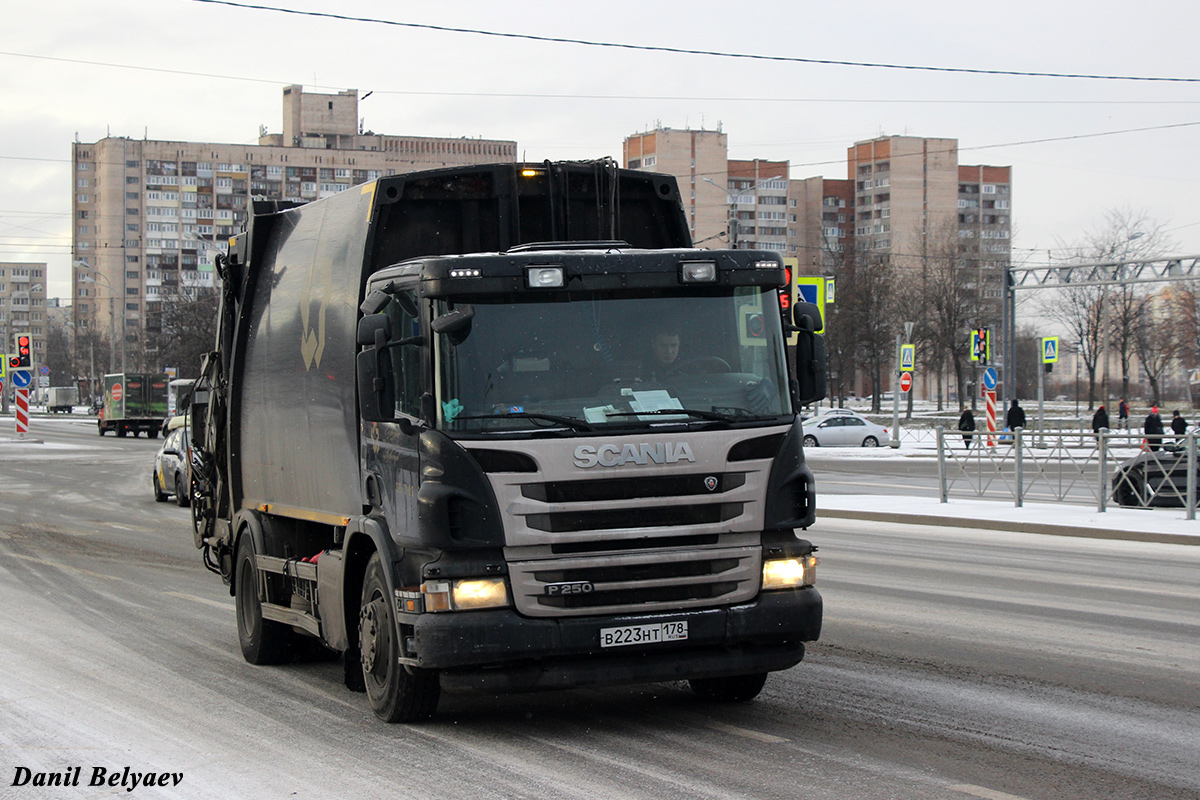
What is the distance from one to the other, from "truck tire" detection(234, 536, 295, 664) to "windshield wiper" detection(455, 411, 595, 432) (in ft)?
10.4

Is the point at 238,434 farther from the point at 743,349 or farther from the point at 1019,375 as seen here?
the point at 1019,375

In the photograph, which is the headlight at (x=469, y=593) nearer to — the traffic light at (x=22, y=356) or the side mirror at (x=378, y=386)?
the side mirror at (x=378, y=386)

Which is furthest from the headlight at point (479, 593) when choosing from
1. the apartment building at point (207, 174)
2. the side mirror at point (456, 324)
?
the apartment building at point (207, 174)

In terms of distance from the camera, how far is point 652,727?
6773 millimetres

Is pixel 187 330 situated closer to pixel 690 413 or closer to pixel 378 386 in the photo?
pixel 378 386

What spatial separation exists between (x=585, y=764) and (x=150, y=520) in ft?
55.1

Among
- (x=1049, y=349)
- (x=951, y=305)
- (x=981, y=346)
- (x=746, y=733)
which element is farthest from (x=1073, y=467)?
(x=951, y=305)

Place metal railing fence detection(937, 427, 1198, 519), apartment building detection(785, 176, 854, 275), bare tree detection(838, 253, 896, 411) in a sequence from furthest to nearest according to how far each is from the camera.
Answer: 1. apartment building detection(785, 176, 854, 275)
2. bare tree detection(838, 253, 896, 411)
3. metal railing fence detection(937, 427, 1198, 519)

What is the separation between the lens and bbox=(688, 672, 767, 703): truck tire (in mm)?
A: 7242

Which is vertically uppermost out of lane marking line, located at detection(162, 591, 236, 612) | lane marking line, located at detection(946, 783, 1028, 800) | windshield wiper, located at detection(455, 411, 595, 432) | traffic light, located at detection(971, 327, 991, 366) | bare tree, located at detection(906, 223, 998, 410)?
bare tree, located at detection(906, 223, 998, 410)

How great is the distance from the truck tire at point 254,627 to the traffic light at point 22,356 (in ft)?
138

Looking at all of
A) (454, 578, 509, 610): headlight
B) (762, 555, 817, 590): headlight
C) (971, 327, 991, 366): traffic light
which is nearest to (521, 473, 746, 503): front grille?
(454, 578, 509, 610): headlight

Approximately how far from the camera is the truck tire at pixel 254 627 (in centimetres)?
883

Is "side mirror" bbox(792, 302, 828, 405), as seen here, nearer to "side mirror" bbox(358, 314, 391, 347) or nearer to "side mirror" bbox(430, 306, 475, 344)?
"side mirror" bbox(430, 306, 475, 344)
